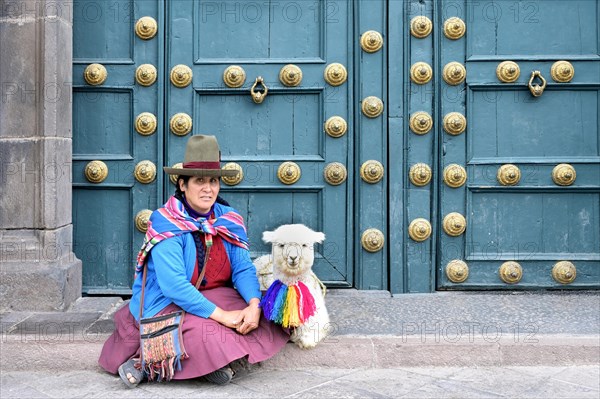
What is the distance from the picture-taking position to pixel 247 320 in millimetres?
3736

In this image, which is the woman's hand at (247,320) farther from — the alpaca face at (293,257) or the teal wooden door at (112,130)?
the teal wooden door at (112,130)

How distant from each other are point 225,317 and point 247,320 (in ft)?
0.37

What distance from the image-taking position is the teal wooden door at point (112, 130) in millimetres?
5035

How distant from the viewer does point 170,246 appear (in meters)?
3.72

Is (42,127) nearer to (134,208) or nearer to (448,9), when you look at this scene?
(134,208)

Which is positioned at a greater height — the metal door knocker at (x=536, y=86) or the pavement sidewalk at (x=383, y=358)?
the metal door knocker at (x=536, y=86)

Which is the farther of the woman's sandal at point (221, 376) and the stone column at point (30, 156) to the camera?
the stone column at point (30, 156)

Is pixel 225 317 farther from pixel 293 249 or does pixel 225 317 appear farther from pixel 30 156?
pixel 30 156

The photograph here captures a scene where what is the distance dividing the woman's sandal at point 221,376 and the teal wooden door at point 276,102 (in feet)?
4.90

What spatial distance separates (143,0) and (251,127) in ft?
3.71

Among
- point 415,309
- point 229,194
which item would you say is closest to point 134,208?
point 229,194

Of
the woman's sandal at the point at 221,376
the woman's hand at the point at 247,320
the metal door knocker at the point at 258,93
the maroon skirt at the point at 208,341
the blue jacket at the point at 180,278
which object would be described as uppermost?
the metal door knocker at the point at 258,93

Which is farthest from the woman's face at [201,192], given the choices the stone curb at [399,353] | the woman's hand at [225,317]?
the stone curb at [399,353]

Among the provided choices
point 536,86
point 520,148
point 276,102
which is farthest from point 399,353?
point 536,86
